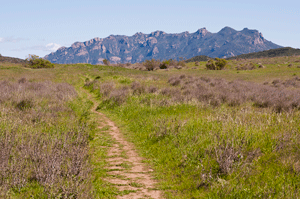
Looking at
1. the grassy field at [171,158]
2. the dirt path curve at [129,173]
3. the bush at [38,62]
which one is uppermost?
the bush at [38,62]

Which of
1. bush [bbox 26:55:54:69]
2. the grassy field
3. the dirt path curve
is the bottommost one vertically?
the dirt path curve

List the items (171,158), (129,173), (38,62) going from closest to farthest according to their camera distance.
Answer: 1. (129,173)
2. (171,158)
3. (38,62)

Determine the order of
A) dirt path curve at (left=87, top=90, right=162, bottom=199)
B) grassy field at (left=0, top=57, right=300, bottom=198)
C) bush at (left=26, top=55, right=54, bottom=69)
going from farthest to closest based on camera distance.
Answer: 1. bush at (left=26, top=55, right=54, bottom=69)
2. dirt path curve at (left=87, top=90, right=162, bottom=199)
3. grassy field at (left=0, top=57, right=300, bottom=198)

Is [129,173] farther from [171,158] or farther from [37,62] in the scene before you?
[37,62]

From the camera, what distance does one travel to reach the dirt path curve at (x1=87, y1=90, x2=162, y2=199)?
15.0 ft

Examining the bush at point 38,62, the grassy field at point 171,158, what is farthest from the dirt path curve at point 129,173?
the bush at point 38,62

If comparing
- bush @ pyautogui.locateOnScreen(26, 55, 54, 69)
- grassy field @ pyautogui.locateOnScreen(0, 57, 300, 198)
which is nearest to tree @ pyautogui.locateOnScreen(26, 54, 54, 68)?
bush @ pyautogui.locateOnScreen(26, 55, 54, 69)

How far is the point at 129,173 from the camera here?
5.50 meters

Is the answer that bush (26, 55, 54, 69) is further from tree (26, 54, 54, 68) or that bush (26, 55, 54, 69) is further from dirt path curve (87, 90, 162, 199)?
dirt path curve (87, 90, 162, 199)

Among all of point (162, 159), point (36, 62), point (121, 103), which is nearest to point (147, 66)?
point (36, 62)

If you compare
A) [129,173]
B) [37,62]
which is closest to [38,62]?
[37,62]

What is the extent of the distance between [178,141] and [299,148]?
3603mm

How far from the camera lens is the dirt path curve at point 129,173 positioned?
4.57 meters

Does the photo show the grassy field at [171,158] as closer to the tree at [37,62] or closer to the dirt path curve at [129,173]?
the dirt path curve at [129,173]
